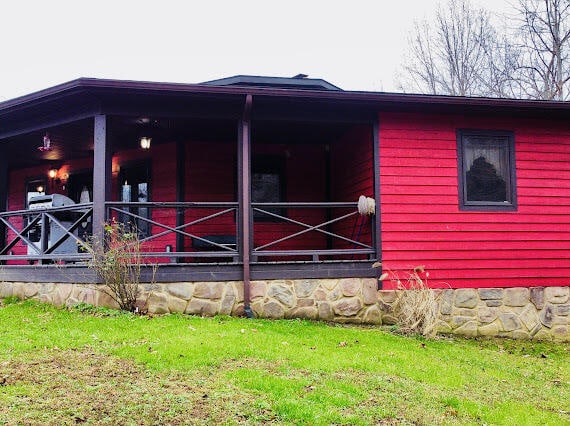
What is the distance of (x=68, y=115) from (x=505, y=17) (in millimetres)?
16402

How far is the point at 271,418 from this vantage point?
144 inches

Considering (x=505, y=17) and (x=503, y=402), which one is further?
(x=505, y=17)

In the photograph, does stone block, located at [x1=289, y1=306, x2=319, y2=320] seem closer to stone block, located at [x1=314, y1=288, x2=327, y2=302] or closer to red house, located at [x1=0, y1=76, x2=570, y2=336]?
red house, located at [x1=0, y1=76, x2=570, y2=336]

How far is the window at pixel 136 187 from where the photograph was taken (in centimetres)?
1014

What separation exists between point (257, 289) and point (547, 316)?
4.33 metres

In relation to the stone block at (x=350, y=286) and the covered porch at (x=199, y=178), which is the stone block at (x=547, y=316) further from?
the stone block at (x=350, y=286)

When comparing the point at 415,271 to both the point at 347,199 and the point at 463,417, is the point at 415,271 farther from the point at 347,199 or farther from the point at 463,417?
the point at 463,417

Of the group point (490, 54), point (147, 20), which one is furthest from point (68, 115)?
point (147, 20)

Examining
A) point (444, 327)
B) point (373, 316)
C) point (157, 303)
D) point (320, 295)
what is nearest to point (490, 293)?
point (444, 327)

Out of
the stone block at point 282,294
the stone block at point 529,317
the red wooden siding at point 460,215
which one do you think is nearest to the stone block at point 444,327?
the red wooden siding at point 460,215

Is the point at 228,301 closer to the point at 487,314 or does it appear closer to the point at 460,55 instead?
the point at 487,314

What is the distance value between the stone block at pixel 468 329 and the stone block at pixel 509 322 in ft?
1.41

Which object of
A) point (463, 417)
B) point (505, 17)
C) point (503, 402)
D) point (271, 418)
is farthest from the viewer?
point (505, 17)

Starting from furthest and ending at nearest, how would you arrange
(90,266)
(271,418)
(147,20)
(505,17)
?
(147,20) < (505,17) < (90,266) < (271,418)
